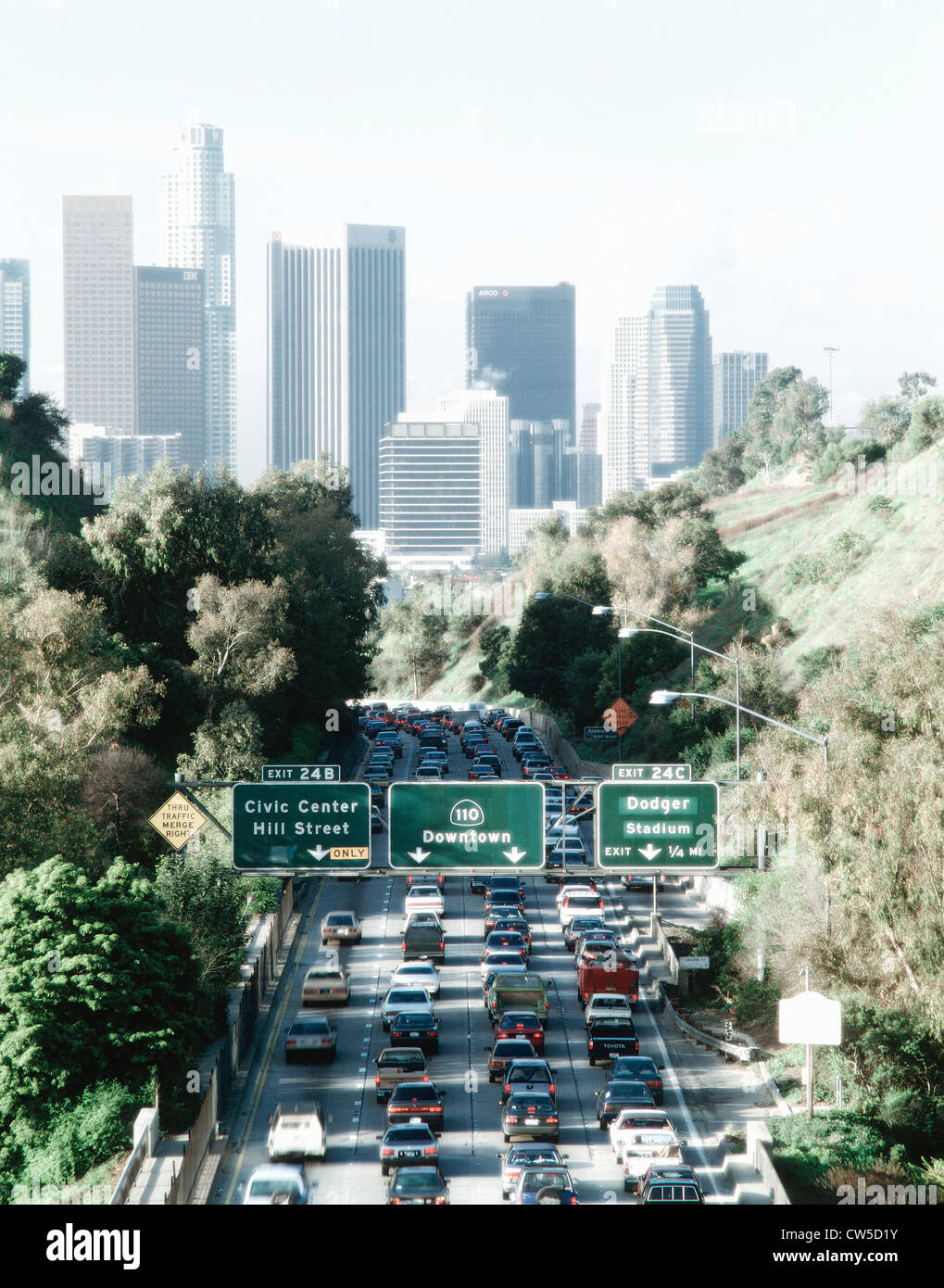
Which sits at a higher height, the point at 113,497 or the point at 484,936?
the point at 113,497

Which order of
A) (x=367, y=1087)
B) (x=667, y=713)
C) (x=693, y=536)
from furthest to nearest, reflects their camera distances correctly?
(x=693, y=536) < (x=667, y=713) < (x=367, y=1087)

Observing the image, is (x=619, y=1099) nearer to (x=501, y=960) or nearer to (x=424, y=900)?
(x=501, y=960)

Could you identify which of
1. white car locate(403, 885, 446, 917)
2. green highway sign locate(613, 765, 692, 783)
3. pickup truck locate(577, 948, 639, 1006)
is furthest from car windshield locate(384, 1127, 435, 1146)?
white car locate(403, 885, 446, 917)

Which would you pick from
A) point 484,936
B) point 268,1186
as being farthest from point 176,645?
→ point 268,1186

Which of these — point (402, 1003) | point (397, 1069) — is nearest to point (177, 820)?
point (397, 1069)

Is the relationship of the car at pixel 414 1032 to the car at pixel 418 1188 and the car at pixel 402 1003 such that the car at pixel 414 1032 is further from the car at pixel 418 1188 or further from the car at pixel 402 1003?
the car at pixel 418 1188

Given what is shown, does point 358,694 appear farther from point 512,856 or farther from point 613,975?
point 512,856
